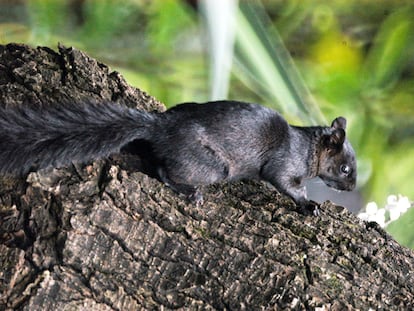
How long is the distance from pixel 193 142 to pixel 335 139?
0.51 meters

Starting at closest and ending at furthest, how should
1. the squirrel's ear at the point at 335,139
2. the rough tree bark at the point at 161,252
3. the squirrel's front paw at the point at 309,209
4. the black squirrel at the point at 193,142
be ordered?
the rough tree bark at the point at 161,252 → the black squirrel at the point at 193,142 → the squirrel's front paw at the point at 309,209 → the squirrel's ear at the point at 335,139

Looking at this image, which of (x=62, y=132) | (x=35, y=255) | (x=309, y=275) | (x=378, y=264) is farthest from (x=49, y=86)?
(x=378, y=264)

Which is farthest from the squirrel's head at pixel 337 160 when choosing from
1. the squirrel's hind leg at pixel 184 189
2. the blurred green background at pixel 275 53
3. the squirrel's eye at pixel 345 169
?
the blurred green background at pixel 275 53

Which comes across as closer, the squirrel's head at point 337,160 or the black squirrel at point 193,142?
the black squirrel at point 193,142

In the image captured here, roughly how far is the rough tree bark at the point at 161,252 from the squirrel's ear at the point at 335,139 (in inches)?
12.4

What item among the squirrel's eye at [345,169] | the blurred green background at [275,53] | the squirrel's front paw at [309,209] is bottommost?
the squirrel's front paw at [309,209]

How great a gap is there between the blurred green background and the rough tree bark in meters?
1.10

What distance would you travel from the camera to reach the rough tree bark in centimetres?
128

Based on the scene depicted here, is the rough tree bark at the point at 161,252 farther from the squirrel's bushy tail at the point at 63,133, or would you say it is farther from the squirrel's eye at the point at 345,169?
the squirrel's eye at the point at 345,169

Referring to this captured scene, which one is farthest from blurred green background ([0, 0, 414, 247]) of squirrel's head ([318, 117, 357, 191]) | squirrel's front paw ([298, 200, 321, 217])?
squirrel's front paw ([298, 200, 321, 217])

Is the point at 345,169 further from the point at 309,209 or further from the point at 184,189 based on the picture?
the point at 184,189

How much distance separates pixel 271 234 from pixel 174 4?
1.50 metres

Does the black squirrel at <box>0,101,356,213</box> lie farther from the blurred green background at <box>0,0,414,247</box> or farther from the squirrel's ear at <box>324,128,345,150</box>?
the blurred green background at <box>0,0,414,247</box>

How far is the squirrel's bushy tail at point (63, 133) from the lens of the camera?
1.35m
